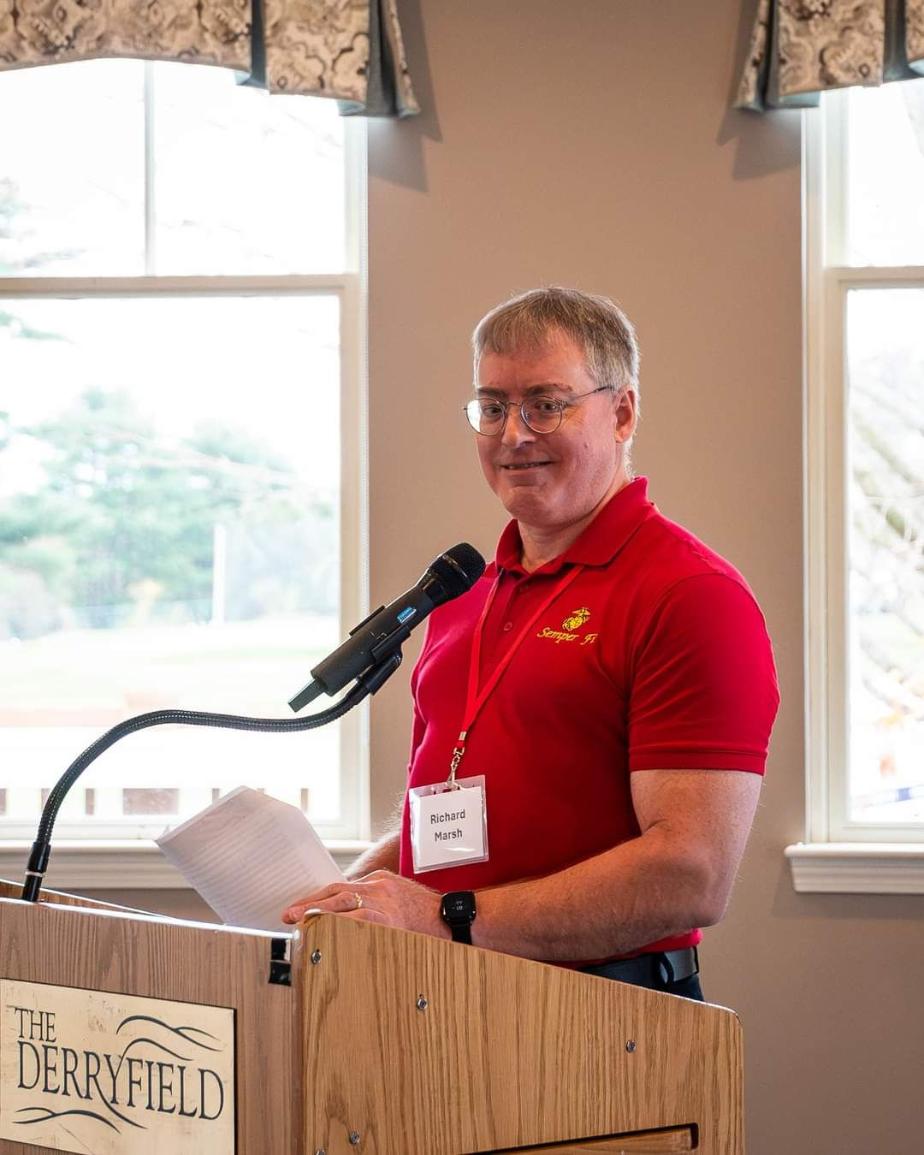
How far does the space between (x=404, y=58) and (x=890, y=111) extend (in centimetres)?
111

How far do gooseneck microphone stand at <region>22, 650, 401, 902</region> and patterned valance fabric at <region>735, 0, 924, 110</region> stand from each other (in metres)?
1.98

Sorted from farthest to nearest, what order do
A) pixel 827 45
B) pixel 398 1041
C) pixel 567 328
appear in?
pixel 827 45 < pixel 567 328 < pixel 398 1041

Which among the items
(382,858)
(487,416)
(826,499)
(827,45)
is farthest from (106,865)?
(827,45)

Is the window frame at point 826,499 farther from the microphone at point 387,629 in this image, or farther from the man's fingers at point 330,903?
the man's fingers at point 330,903

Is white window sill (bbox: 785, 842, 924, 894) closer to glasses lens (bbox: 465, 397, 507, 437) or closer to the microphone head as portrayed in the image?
glasses lens (bbox: 465, 397, 507, 437)

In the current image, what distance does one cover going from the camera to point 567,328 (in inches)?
60.7

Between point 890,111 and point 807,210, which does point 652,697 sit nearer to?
point 807,210

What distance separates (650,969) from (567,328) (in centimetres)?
76

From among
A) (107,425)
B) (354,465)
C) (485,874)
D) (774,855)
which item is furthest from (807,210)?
(485,874)

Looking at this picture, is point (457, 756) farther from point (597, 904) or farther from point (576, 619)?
point (597, 904)

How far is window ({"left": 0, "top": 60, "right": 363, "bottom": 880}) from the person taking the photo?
9.59 ft

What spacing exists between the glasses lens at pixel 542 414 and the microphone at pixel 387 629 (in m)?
0.27

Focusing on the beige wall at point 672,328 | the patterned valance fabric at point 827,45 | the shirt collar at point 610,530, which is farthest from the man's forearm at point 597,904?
the patterned valance fabric at point 827,45

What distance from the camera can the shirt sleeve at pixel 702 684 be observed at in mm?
1278
